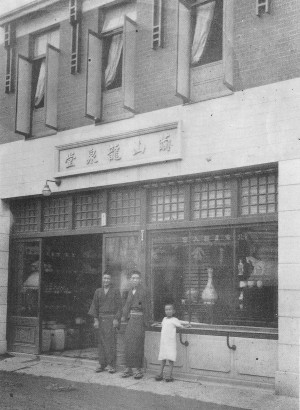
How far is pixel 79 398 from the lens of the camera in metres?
9.18

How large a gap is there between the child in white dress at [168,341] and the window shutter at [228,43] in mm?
3974

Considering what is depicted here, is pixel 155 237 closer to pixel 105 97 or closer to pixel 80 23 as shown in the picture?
pixel 105 97

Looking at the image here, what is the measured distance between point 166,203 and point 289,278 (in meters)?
3.01

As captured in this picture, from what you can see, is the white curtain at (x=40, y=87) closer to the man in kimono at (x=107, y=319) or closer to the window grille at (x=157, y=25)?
the window grille at (x=157, y=25)

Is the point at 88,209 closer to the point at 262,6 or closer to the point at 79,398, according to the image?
the point at 79,398

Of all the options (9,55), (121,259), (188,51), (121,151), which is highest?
(9,55)

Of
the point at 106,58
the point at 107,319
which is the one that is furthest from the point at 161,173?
the point at 106,58

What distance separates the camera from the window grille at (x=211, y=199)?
10273 mm

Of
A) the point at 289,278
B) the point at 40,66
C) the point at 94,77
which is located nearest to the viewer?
the point at 289,278

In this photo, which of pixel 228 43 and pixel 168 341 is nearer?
pixel 228 43

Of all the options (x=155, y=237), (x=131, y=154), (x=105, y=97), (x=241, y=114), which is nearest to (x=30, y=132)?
(x=105, y=97)

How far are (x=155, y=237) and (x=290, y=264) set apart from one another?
301cm

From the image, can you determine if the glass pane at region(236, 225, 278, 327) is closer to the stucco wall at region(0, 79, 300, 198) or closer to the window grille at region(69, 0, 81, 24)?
the stucco wall at region(0, 79, 300, 198)

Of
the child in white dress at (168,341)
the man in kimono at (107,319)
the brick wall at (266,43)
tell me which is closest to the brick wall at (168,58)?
the brick wall at (266,43)
